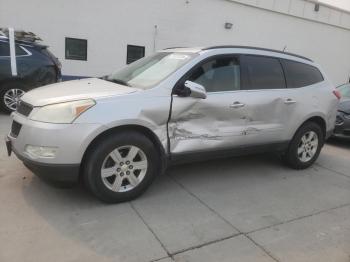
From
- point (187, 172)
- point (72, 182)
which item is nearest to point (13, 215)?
point (72, 182)

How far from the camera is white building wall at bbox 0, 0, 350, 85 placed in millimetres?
12445

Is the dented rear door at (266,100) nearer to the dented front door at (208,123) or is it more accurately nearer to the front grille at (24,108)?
the dented front door at (208,123)

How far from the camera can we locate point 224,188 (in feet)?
15.2

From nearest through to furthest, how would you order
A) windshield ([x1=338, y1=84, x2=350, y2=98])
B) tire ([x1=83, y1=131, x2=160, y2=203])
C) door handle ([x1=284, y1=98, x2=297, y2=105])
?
tire ([x1=83, y1=131, x2=160, y2=203]) → door handle ([x1=284, y1=98, x2=297, y2=105]) → windshield ([x1=338, y1=84, x2=350, y2=98])

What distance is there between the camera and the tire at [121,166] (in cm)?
370

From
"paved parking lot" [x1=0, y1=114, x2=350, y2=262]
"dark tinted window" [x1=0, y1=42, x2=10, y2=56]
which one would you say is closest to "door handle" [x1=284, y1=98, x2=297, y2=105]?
"paved parking lot" [x1=0, y1=114, x2=350, y2=262]

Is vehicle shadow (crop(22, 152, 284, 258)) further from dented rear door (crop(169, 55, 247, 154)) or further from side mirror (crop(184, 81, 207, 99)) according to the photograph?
side mirror (crop(184, 81, 207, 99))

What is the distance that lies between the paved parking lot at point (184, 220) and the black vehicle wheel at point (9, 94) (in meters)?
3.18

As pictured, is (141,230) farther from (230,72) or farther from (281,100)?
(281,100)

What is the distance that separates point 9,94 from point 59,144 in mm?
5017

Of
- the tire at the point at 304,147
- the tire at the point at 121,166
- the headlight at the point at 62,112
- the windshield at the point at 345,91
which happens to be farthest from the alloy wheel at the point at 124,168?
the windshield at the point at 345,91

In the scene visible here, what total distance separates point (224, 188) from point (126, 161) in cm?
140

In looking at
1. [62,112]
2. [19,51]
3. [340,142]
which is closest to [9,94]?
[19,51]

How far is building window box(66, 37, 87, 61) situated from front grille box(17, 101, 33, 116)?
9468mm
